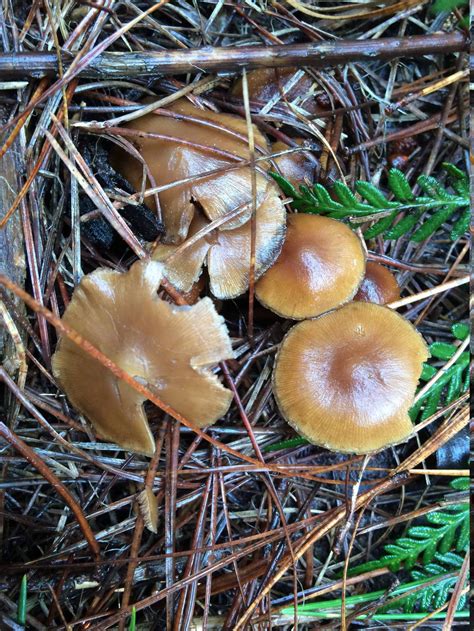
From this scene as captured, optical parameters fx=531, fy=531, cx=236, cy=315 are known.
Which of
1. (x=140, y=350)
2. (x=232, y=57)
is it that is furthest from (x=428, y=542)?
(x=232, y=57)

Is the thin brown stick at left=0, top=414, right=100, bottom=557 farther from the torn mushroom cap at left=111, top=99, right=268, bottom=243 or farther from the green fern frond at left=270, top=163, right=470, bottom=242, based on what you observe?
the green fern frond at left=270, top=163, right=470, bottom=242

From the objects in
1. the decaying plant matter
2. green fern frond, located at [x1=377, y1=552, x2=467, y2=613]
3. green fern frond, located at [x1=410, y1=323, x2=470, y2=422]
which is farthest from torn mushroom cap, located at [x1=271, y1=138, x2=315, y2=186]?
green fern frond, located at [x1=377, y1=552, x2=467, y2=613]

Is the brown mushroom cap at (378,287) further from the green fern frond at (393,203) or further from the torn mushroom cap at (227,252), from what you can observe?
the torn mushroom cap at (227,252)

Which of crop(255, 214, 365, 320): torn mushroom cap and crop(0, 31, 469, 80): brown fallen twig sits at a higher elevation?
crop(0, 31, 469, 80): brown fallen twig

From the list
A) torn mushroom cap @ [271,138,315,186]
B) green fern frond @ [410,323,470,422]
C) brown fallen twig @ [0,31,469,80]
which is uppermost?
brown fallen twig @ [0,31,469,80]

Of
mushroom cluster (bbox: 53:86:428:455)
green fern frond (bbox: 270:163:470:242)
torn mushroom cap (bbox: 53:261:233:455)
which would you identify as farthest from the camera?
green fern frond (bbox: 270:163:470:242)

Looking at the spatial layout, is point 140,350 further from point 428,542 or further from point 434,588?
point 434,588
